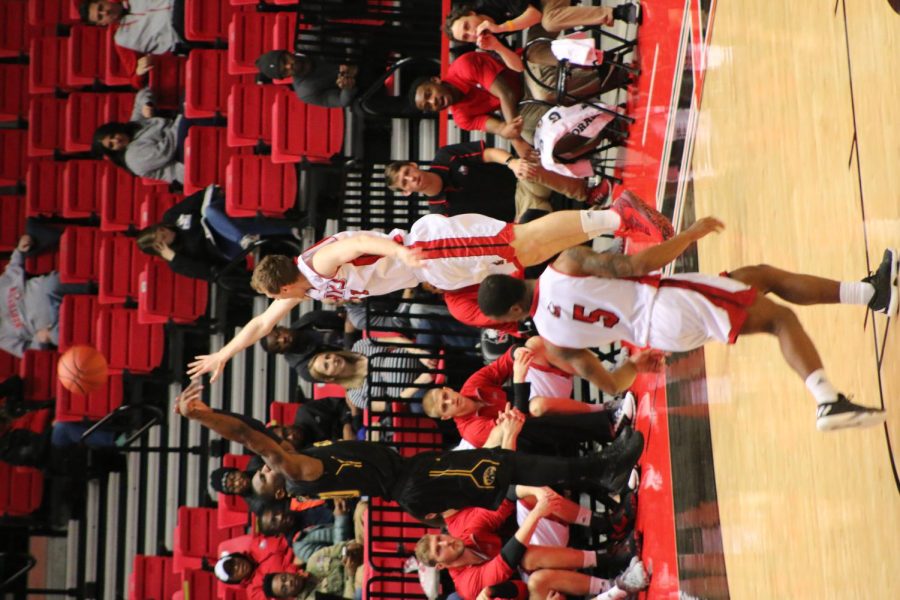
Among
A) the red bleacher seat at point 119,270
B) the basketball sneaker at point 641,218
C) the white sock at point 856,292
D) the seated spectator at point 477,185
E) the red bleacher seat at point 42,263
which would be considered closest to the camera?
the white sock at point 856,292

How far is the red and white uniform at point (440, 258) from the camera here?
5.23 meters

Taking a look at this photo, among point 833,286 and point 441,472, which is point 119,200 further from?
point 833,286

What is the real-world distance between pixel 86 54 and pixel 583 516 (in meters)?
7.27

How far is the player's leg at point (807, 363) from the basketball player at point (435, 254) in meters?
0.99

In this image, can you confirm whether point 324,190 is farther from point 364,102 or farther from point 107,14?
point 107,14

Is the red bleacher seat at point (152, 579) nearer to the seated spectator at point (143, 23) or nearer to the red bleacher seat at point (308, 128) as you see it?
the red bleacher seat at point (308, 128)

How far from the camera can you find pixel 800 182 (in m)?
4.56

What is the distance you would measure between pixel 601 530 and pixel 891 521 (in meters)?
2.57

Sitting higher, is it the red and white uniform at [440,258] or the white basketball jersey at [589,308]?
the red and white uniform at [440,258]

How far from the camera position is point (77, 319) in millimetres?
9273

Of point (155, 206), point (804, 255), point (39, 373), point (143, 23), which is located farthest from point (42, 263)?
point (804, 255)

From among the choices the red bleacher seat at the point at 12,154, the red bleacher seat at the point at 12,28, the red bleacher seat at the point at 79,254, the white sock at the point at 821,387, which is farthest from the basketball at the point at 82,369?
the white sock at the point at 821,387

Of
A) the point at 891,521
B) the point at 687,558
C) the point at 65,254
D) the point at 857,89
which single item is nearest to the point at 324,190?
the point at 65,254

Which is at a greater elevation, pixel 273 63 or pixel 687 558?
pixel 273 63
